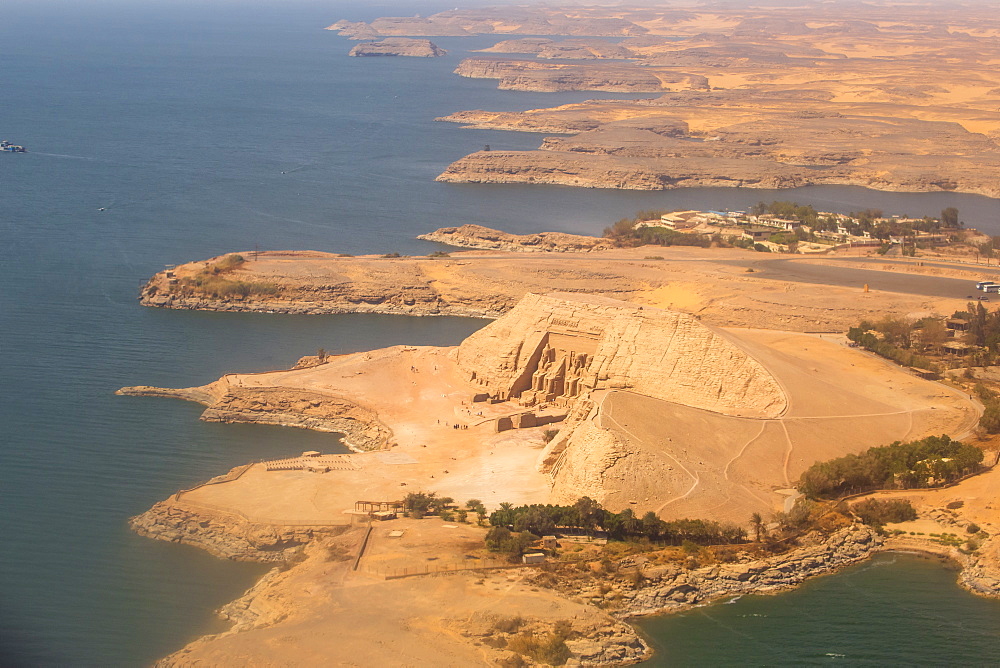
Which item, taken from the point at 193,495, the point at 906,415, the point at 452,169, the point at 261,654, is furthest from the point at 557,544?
the point at 452,169

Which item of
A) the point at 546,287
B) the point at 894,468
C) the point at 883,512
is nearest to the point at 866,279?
the point at 546,287

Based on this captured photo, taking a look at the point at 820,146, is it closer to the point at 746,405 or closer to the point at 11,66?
the point at 746,405

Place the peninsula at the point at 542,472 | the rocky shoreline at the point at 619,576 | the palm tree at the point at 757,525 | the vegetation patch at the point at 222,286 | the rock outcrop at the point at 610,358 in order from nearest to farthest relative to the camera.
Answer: the rocky shoreline at the point at 619,576, the peninsula at the point at 542,472, the palm tree at the point at 757,525, the rock outcrop at the point at 610,358, the vegetation patch at the point at 222,286

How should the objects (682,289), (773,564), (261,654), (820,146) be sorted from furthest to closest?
(820,146)
(682,289)
(773,564)
(261,654)

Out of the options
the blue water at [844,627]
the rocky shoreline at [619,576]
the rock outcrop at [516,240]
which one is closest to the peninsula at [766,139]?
the rock outcrop at [516,240]

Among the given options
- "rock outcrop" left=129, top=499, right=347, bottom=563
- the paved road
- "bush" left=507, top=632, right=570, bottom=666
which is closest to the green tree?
the paved road

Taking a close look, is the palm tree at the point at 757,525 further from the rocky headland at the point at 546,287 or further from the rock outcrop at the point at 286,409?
the rocky headland at the point at 546,287

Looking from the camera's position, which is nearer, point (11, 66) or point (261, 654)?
point (261, 654)
